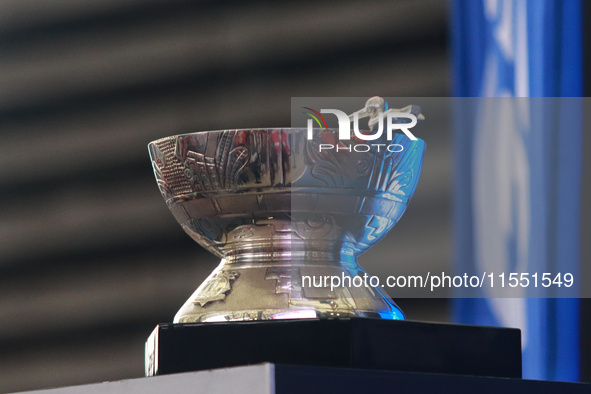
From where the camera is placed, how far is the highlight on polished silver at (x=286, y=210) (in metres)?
0.73

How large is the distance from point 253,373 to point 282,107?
1450mm

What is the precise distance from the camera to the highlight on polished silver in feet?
2.41

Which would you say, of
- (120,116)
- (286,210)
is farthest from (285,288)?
(120,116)

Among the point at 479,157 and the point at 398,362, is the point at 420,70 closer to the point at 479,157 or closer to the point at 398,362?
the point at 479,157

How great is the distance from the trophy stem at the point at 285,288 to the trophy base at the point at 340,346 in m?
0.05

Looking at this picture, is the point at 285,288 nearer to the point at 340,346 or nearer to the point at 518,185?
the point at 340,346

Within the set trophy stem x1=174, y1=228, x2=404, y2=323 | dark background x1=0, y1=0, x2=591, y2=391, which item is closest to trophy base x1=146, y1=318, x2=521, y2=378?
trophy stem x1=174, y1=228, x2=404, y2=323

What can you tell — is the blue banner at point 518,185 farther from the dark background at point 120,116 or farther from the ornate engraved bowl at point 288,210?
the dark background at point 120,116

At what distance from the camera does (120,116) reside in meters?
2.17

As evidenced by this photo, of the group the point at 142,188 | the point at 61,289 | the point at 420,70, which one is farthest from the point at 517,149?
the point at 61,289

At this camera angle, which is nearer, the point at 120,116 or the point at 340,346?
the point at 340,346

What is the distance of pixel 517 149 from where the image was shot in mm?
847

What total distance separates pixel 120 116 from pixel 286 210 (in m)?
1.49

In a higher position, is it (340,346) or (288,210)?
(288,210)
